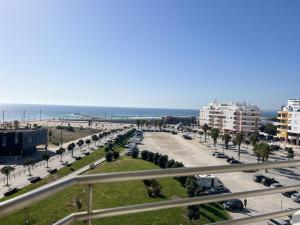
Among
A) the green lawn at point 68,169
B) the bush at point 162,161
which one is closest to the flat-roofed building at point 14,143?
the green lawn at point 68,169

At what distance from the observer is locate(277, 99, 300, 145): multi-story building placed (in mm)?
84562

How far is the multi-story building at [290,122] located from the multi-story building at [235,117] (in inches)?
502

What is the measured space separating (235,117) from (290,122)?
22.6 m

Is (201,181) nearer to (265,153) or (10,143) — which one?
(265,153)

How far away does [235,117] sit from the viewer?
108 meters

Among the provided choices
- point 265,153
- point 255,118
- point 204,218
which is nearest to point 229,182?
point 265,153

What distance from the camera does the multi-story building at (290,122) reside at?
8456 cm

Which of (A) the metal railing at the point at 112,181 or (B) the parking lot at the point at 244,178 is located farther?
(B) the parking lot at the point at 244,178

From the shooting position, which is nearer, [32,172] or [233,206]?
[233,206]

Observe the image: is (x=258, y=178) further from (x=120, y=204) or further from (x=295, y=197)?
(x=120, y=204)

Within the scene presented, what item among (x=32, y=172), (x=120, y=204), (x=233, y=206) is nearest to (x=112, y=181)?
(x=120, y=204)

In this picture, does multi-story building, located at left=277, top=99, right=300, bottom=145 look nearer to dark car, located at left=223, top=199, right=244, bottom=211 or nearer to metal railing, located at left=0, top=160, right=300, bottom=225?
Answer: dark car, located at left=223, top=199, right=244, bottom=211

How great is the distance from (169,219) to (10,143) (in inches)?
1551

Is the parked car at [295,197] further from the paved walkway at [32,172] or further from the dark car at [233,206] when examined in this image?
the paved walkway at [32,172]
